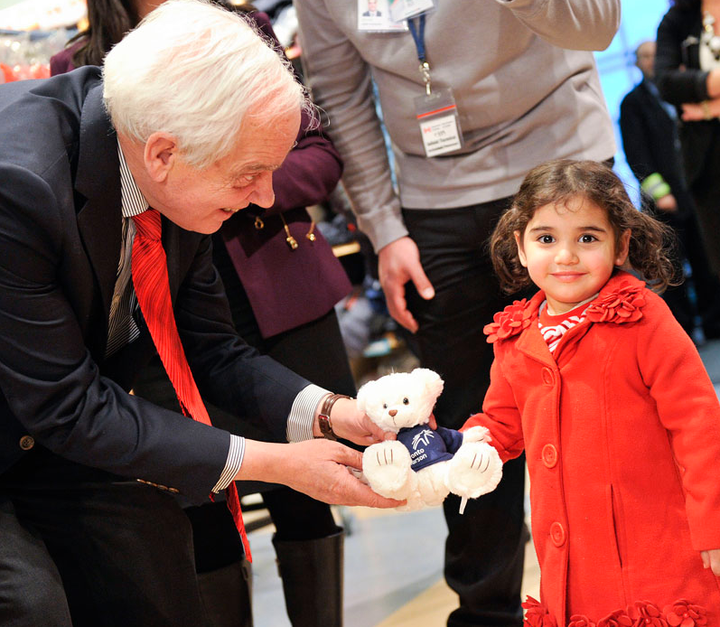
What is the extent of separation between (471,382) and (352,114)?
72 cm

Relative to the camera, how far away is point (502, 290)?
1931mm

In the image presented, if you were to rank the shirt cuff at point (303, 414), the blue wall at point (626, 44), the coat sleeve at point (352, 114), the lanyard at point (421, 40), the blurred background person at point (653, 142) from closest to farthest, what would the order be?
1. the shirt cuff at point (303, 414)
2. the lanyard at point (421, 40)
3. the coat sleeve at point (352, 114)
4. the blurred background person at point (653, 142)
5. the blue wall at point (626, 44)

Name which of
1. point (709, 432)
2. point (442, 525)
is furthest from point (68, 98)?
point (442, 525)

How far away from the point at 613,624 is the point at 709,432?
0.36 meters

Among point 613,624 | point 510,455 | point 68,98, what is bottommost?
point 613,624

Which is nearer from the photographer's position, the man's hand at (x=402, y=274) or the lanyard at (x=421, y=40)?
the lanyard at (x=421, y=40)

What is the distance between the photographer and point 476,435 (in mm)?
1591

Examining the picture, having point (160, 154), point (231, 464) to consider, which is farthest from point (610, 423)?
point (160, 154)

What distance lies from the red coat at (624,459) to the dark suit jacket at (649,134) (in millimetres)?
3539

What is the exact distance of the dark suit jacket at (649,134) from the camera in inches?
188

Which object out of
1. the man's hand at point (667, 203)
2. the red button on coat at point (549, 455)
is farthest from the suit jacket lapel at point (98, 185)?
the man's hand at point (667, 203)

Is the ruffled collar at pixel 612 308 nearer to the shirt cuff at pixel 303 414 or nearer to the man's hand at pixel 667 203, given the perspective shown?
the shirt cuff at pixel 303 414

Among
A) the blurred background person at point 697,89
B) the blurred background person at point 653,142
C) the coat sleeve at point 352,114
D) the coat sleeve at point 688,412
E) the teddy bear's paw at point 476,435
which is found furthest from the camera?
the blurred background person at point 653,142

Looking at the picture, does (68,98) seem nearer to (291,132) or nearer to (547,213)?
(291,132)
